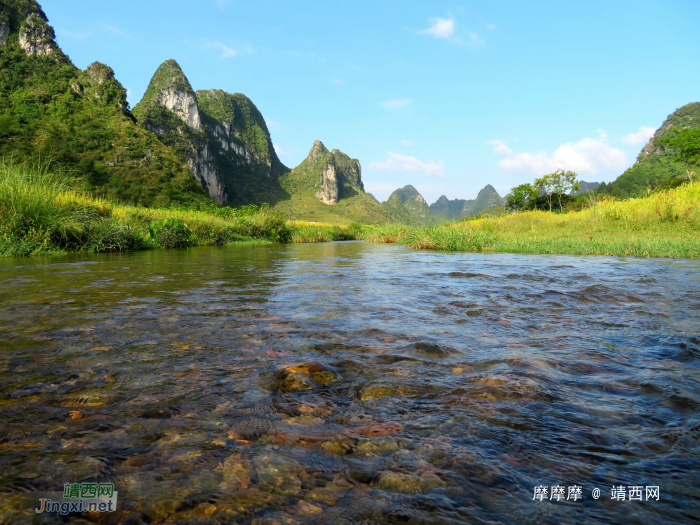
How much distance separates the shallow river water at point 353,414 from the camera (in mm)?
1131

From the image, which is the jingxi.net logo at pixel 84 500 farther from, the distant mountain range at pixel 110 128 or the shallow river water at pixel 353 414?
the distant mountain range at pixel 110 128

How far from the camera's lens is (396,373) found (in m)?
2.17

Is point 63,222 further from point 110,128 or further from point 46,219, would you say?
point 110,128

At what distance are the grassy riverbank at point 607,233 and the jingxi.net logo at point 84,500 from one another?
11.4 meters

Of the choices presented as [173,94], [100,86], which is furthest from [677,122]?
[173,94]

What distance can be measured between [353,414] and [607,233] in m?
15.3

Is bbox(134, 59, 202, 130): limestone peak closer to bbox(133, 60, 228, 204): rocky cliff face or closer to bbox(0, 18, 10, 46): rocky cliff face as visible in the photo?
bbox(133, 60, 228, 204): rocky cliff face

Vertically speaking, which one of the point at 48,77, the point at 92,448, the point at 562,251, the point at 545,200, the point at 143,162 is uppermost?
the point at 48,77

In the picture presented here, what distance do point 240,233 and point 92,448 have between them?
2613 cm

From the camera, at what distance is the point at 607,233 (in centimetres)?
1334

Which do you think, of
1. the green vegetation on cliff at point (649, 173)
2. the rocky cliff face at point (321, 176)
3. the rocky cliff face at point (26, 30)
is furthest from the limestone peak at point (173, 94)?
the green vegetation on cliff at point (649, 173)

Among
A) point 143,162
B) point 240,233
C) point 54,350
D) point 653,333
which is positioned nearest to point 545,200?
point 240,233

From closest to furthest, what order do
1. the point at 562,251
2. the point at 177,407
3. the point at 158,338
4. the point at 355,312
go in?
the point at 177,407 < the point at 158,338 < the point at 355,312 < the point at 562,251

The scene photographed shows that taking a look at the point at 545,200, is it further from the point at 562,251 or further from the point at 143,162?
the point at 143,162
